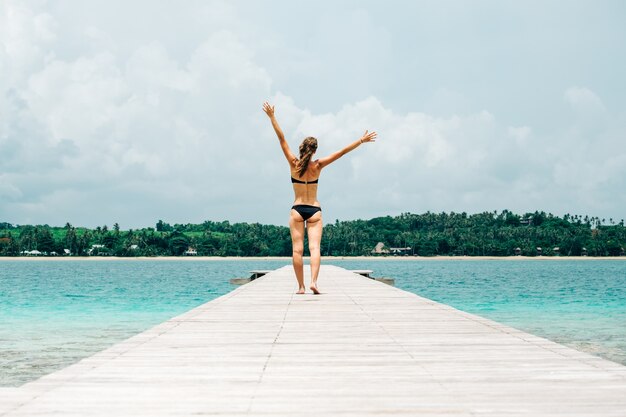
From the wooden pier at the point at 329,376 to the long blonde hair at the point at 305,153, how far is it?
4.62 meters

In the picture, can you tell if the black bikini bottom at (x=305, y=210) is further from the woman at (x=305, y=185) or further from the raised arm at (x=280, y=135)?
the raised arm at (x=280, y=135)

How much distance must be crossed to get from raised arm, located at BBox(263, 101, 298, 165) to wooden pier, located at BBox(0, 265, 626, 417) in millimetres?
4905

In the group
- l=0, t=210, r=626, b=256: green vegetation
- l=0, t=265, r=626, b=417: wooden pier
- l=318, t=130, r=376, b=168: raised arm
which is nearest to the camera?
l=0, t=265, r=626, b=417: wooden pier

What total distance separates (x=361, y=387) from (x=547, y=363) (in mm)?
1881

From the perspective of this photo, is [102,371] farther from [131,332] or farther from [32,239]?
[32,239]

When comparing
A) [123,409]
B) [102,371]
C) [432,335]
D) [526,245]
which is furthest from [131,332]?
[526,245]

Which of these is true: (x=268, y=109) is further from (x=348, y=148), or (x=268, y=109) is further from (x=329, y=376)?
(x=329, y=376)

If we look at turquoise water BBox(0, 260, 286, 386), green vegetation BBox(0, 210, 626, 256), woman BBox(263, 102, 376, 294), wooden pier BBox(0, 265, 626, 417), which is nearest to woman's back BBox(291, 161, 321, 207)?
woman BBox(263, 102, 376, 294)

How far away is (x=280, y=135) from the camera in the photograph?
45.4 feet

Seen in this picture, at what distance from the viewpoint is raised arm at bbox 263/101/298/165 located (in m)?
13.7

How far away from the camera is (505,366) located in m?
6.32

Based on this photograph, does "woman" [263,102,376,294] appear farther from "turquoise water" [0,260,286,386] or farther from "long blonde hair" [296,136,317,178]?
"turquoise water" [0,260,286,386]

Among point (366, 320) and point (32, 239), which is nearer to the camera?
point (366, 320)

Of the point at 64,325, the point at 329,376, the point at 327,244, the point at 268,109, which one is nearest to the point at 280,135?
the point at 268,109
